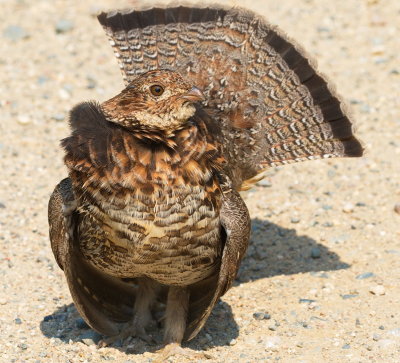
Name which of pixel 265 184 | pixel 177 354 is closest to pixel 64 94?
pixel 265 184

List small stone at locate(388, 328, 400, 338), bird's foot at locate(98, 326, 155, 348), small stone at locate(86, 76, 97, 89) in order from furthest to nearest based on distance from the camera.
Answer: small stone at locate(86, 76, 97, 89)
bird's foot at locate(98, 326, 155, 348)
small stone at locate(388, 328, 400, 338)

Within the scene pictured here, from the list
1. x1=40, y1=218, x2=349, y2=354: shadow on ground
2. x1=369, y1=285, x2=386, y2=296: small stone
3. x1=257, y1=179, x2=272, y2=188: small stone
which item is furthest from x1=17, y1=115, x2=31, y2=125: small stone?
x1=369, y1=285, x2=386, y2=296: small stone

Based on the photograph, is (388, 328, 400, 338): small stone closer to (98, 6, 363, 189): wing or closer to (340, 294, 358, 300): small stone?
(340, 294, 358, 300): small stone

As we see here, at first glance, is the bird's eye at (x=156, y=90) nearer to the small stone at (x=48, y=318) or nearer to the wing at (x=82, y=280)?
the wing at (x=82, y=280)

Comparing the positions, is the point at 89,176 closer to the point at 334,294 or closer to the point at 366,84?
the point at 334,294

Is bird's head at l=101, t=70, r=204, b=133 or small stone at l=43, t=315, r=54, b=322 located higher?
bird's head at l=101, t=70, r=204, b=133

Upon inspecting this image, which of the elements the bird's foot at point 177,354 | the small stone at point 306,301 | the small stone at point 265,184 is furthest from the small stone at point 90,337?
the small stone at point 265,184

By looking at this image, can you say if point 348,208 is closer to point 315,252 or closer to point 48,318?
point 315,252
